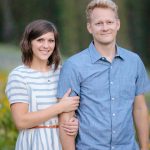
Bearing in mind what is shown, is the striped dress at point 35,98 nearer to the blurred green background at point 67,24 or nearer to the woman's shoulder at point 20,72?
the woman's shoulder at point 20,72

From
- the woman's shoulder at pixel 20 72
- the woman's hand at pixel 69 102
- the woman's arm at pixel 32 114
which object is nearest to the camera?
the woman's hand at pixel 69 102

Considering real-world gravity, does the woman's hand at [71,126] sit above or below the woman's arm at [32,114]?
below

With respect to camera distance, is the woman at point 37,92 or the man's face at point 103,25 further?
the woman at point 37,92

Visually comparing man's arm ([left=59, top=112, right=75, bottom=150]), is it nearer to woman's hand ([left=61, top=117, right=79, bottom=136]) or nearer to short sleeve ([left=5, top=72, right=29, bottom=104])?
woman's hand ([left=61, top=117, right=79, bottom=136])

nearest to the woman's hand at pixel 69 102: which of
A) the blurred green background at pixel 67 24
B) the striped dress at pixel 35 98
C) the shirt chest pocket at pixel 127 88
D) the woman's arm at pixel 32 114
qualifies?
the woman's arm at pixel 32 114

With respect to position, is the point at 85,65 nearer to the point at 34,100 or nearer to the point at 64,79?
the point at 64,79

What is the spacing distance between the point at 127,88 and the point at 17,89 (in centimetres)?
69

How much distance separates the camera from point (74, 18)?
12.6 m

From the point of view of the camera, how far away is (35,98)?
3.96m

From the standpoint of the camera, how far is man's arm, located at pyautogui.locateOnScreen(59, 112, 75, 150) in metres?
3.79

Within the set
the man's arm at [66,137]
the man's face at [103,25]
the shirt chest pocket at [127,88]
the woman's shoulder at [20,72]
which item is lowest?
the man's arm at [66,137]

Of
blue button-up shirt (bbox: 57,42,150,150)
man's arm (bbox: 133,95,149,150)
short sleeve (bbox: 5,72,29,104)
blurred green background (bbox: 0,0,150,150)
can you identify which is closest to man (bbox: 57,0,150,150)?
blue button-up shirt (bbox: 57,42,150,150)

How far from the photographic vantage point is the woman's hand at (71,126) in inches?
147

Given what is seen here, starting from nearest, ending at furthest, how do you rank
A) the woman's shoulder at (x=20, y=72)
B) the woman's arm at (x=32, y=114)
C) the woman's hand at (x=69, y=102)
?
the woman's hand at (x=69, y=102) → the woman's arm at (x=32, y=114) → the woman's shoulder at (x=20, y=72)
